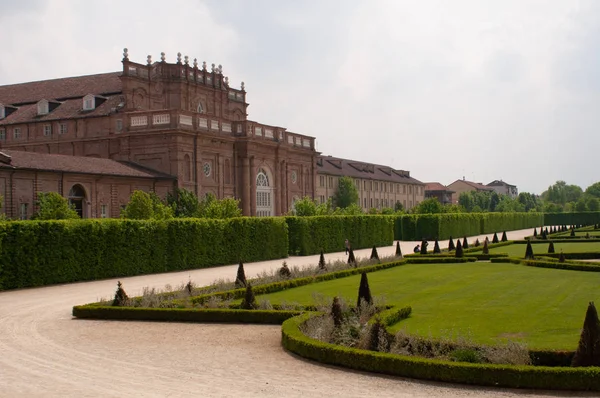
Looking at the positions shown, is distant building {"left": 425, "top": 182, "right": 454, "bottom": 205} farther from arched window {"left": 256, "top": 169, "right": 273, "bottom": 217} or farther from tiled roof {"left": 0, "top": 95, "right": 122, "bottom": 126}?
tiled roof {"left": 0, "top": 95, "right": 122, "bottom": 126}

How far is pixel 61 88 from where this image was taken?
6238 centimetres

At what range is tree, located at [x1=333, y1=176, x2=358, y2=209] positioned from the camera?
93.4 meters

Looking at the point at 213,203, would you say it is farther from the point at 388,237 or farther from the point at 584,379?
the point at 584,379

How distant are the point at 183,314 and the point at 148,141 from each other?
1462 inches

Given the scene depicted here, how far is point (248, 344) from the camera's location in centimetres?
1453

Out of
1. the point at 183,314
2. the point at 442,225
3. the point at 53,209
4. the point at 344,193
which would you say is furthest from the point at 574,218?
the point at 183,314

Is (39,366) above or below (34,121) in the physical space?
below

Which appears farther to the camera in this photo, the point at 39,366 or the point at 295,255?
the point at 295,255

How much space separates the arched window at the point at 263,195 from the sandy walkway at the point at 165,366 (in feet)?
142

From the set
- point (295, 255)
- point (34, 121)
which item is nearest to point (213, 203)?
point (295, 255)

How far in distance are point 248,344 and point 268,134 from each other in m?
49.0

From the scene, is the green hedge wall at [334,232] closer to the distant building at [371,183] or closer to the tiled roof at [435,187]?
the distant building at [371,183]

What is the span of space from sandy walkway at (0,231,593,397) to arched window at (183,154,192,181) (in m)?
35.1

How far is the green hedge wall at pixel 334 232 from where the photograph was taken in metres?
45.5
